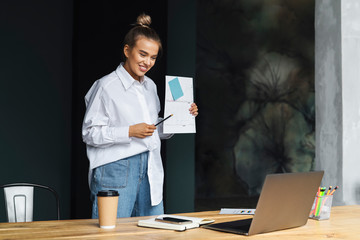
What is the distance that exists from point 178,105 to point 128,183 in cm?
51

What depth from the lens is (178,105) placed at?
2459 millimetres

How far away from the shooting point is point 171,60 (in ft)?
13.1

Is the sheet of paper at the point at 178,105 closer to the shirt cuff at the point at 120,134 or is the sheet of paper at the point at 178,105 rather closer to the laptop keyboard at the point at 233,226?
the shirt cuff at the point at 120,134

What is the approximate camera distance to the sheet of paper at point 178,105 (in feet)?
7.91

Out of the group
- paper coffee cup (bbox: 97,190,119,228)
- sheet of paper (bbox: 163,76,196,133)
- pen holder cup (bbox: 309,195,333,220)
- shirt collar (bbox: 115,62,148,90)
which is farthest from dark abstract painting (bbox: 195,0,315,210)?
paper coffee cup (bbox: 97,190,119,228)

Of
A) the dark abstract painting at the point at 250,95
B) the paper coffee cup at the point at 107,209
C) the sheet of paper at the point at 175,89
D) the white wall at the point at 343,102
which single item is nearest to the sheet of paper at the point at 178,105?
the sheet of paper at the point at 175,89

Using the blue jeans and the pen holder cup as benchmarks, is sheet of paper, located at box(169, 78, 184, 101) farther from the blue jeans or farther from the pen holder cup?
the pen holder cup

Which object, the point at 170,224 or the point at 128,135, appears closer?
the point at 170,224

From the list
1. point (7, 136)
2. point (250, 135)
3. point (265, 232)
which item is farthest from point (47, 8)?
point (250, 135)

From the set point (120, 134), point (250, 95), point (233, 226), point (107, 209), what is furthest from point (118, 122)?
point (250, 95)

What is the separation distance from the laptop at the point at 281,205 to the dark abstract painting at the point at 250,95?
19.0 feet

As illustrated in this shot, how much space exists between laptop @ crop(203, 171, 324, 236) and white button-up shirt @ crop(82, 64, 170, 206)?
31.6 inches

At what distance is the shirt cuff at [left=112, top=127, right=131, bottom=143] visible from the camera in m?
2.24

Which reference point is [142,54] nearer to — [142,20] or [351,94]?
[142,20]
